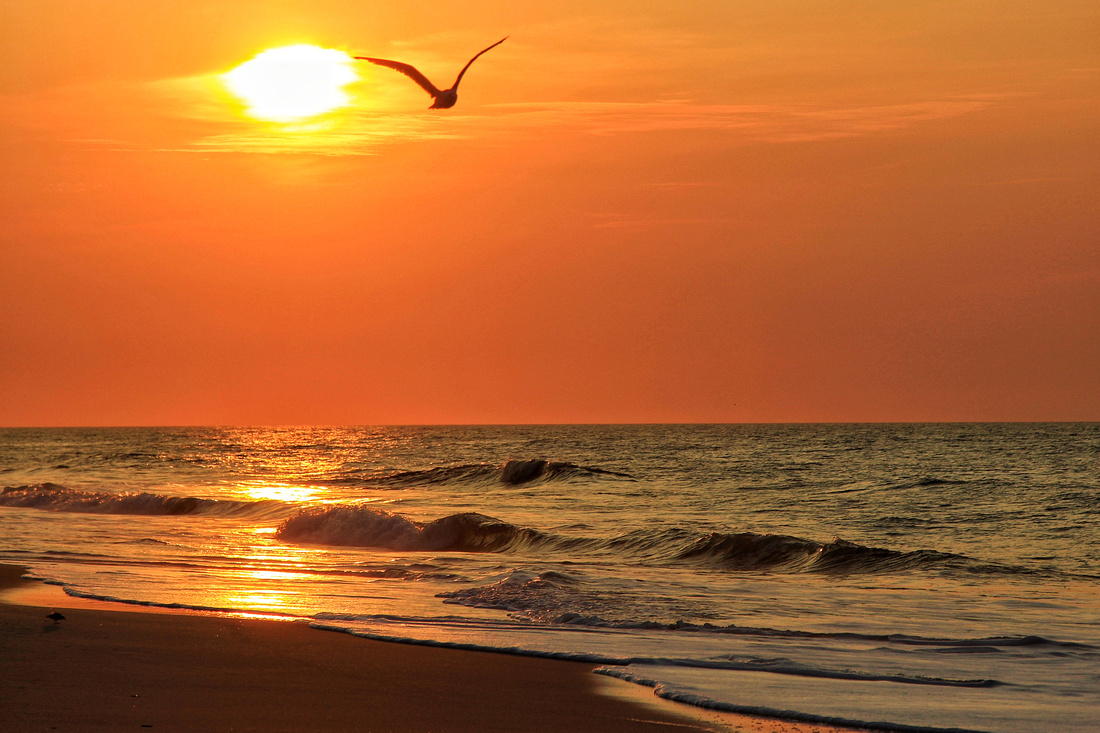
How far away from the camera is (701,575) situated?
15898 mm

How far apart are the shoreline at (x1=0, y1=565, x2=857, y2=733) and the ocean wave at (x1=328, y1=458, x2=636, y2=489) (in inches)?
1293

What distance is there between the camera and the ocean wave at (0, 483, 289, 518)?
28555 millimetres

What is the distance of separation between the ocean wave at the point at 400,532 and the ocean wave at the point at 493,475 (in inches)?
736

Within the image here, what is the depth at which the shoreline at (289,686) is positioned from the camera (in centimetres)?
630

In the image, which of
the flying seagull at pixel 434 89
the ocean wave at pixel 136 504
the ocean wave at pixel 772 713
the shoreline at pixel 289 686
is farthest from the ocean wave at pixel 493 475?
the ocean wave at pixel 772 713

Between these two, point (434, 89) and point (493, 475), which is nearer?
point (434, 89)

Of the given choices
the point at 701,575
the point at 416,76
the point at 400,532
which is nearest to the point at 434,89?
the point at 416,76

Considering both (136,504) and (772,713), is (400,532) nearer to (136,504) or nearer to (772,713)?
(136,504)

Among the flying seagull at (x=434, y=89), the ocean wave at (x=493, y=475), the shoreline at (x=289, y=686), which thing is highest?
the flying seagull at (x=434, y=89)

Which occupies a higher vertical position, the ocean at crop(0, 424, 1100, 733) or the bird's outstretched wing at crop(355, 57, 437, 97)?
the bird's outstretched wing at crop(355, 57, 437, 97)

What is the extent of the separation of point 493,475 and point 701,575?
29.7 m

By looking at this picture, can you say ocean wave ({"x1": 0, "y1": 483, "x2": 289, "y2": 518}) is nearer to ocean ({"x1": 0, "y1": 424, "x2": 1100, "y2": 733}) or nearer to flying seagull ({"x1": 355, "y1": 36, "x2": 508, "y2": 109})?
ocean ({"x1": 0, "y1": 424, "x2": 1100, "y2": 733})

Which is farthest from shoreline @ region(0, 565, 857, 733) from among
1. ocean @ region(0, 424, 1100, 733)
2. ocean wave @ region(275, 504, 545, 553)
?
ocean wave @ region(275, 504, 545, 553)

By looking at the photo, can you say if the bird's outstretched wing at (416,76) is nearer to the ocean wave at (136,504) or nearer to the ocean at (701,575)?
the ocean at (701,575)
